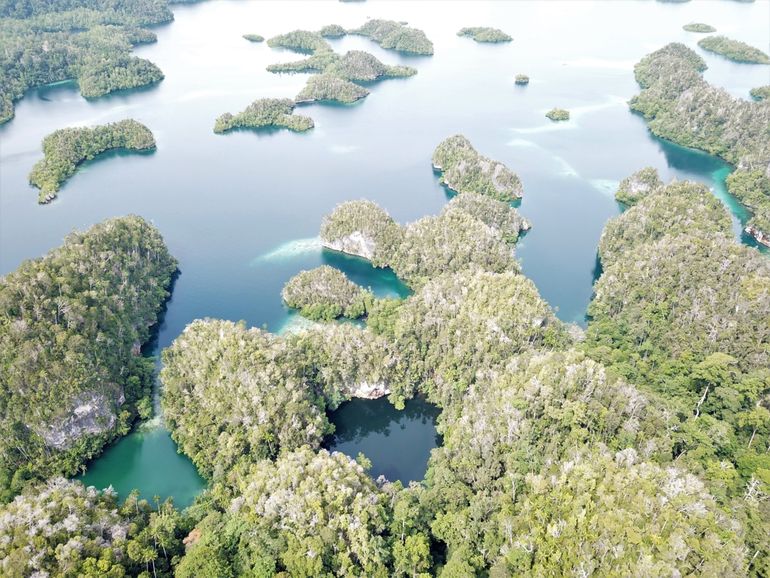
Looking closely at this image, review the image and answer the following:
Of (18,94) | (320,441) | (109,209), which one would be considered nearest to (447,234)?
(320,441)

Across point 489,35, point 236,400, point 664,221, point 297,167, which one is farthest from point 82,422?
point 489,35

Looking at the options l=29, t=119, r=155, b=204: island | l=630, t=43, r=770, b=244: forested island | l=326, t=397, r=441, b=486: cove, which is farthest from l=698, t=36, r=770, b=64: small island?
l=326, t=397, r=441, b=486: cove

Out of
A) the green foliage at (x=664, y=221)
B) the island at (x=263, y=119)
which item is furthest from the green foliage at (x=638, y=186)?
the island at (x=263, y=119)

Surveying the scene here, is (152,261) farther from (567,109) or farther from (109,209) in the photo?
(567,109)

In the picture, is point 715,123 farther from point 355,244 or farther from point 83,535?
point 83,535

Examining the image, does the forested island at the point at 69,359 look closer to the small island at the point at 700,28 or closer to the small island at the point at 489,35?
the small island at the point at 489,35

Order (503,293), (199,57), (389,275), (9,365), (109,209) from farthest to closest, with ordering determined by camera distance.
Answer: (199,57) < (109,209) < (389,275) < (503,293) < (9,365)
